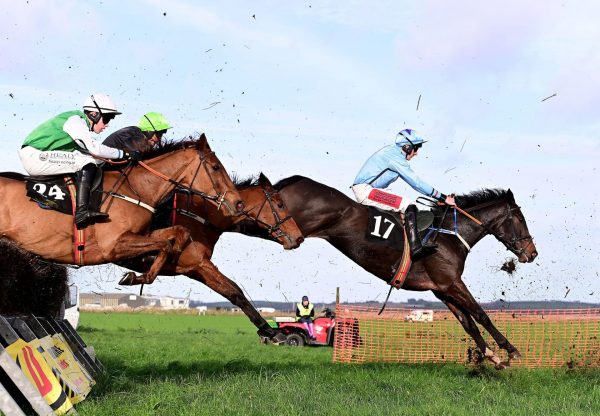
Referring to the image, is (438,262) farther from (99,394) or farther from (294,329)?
(294,329)

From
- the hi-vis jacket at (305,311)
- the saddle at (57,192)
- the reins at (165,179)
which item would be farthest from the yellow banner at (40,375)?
the hi-vis jacket at (305,311)

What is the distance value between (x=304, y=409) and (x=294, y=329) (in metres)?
13.6

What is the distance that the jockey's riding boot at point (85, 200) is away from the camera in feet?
26.3

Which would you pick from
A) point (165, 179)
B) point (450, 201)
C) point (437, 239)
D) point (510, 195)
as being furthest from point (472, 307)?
point (165, 179)

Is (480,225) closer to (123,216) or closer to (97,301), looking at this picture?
(123,216)

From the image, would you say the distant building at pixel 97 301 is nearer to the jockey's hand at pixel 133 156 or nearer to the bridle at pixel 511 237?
the bridle at pixel 511 237

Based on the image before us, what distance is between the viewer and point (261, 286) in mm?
10320

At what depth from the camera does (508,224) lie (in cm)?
1157

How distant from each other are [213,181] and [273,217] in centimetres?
124

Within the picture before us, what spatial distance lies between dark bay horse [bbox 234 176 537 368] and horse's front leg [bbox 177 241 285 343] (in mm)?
858

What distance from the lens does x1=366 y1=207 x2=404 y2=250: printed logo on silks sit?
1030cm

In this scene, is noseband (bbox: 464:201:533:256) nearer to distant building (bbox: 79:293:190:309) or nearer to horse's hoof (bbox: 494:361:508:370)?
horse's hoof (bbox: 494:361:508:370)

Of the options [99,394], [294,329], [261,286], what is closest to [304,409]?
[99,394]

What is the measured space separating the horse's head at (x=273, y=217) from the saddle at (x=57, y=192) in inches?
77.5
